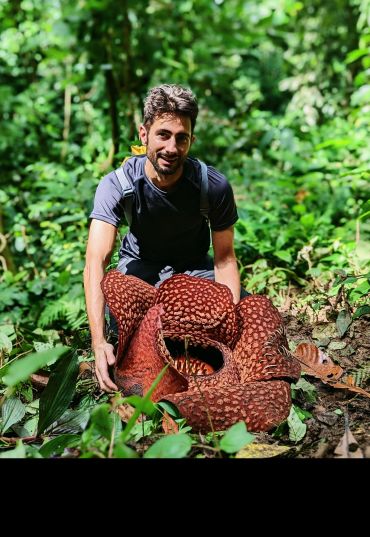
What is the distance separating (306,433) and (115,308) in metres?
0.75

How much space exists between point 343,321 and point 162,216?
3.05 ft

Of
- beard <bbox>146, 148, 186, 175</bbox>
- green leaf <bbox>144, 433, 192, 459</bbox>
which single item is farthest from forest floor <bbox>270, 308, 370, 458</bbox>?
beard <bbox>146, 148, 186, 175</bbox>

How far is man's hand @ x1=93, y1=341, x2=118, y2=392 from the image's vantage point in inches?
78.2

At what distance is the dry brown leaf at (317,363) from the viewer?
2.13 metres

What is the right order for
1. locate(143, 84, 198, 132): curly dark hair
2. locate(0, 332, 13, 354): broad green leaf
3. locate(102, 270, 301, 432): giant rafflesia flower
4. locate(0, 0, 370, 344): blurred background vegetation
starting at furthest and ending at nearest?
1. locate(0, 0, 370, 344): blurred background vegetation
2. locate(0, 332, 13, 354): broad green leaf
3. locate(143, 84, 198, 132): curly dark hair
4. locate(102, 270, 301, 432): giant rafflesia flower

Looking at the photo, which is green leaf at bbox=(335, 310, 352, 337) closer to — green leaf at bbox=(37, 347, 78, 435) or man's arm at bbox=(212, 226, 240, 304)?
man's arm at bbox=(212, 226, 240, 304)

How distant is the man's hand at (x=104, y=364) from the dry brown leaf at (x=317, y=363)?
0.72 m

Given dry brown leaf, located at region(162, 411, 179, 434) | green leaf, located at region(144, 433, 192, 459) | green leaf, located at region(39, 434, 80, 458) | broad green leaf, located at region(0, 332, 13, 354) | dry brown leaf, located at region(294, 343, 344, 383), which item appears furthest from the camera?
broad green leaf, located at region(0, 332, 13, 354)

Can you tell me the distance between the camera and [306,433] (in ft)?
5.89

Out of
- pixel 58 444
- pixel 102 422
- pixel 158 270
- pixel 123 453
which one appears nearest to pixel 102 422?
pixel 102 422

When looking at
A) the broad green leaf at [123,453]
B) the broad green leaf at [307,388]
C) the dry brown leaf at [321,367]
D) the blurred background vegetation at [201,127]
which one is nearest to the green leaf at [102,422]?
the broad green leaf at [123,453]

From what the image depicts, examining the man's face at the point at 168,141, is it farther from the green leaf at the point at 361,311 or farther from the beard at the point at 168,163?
the green leaf at the point at 361,311

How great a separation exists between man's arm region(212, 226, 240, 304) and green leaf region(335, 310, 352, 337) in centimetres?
51
